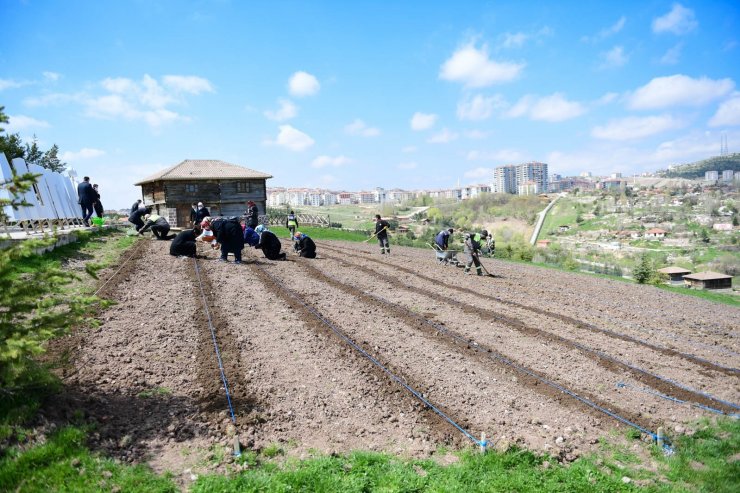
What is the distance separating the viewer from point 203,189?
3612 cm

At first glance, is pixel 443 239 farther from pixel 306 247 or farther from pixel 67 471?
pixel 67 471

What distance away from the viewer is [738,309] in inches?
634

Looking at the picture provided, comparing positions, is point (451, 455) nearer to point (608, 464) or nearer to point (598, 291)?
point (608, 464)

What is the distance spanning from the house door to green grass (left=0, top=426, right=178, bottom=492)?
33833 mm

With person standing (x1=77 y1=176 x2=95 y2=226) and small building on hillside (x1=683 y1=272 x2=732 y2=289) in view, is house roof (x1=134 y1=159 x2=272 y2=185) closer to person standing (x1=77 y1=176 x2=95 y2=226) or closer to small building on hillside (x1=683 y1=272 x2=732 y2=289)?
person standing (x1=77 y1=176 x2=95 y2=226)

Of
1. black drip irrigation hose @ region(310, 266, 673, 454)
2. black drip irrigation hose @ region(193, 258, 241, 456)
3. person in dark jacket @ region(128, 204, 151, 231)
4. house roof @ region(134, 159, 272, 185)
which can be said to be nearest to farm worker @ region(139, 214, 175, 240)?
person in dark jacket @ region(128, 204, 151, 231)

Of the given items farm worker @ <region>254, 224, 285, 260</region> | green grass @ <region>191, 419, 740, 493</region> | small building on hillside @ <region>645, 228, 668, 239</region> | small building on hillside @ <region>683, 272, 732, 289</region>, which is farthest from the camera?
small building on hillside @ <region>645, 228, 668, 239</region>

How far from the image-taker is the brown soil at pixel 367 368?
5062 mm

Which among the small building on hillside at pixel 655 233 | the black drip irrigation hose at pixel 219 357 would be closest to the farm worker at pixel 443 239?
the black drip irrigation hose at pixel 219 357

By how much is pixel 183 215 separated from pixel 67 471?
34546 millimetres

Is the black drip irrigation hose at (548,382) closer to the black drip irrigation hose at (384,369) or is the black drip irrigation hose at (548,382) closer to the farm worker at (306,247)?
the black drip irrigation hose at (384,369)

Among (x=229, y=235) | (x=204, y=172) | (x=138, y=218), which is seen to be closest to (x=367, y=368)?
(x=229, y=235)

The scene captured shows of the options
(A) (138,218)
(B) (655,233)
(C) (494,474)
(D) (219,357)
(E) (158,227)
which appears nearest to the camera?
(C) (494,474)

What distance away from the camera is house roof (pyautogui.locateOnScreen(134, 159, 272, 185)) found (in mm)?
35156
